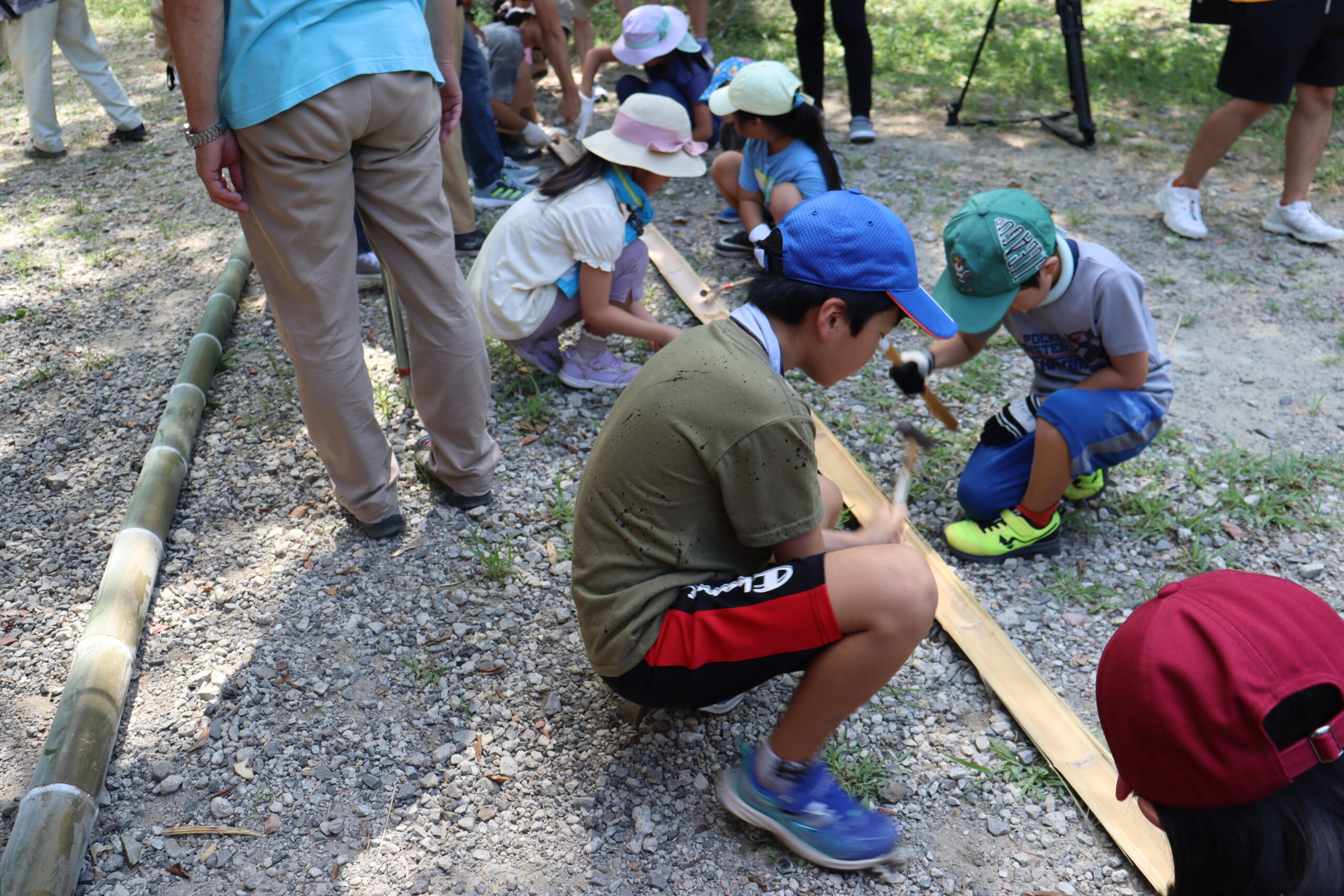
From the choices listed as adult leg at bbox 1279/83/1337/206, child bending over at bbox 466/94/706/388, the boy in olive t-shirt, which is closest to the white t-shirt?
child bending over at bbox 466/94/706/388

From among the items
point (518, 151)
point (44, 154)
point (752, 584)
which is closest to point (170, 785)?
point (752, 584)

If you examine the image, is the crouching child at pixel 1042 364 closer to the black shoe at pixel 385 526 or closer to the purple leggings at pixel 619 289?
the purple leggings at pixel 619 289

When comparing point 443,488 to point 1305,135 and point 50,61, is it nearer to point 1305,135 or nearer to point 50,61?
point 1305,135

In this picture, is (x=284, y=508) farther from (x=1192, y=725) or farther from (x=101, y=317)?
(x=1192, y=725)

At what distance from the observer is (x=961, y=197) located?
4746 mm

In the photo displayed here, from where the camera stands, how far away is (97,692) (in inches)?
73.3

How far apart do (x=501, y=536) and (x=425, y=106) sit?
1.13m

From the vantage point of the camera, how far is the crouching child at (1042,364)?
2250 mm

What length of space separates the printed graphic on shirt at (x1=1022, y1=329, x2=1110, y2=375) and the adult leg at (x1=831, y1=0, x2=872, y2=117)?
322 centimetres

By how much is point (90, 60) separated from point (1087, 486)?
5668 mm

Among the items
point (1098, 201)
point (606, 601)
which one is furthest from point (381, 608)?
point (1098, 201)

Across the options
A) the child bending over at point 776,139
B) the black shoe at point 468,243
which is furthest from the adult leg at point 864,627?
the black shoe at point 468,243

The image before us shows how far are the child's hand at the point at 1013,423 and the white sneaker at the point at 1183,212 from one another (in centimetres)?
222

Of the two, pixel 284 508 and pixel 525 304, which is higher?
pixel 525 304
